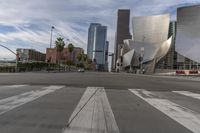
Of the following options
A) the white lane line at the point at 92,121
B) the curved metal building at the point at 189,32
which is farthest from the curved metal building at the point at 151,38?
the white lane line at the point at 92,121

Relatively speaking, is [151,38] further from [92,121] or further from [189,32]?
[92,121]

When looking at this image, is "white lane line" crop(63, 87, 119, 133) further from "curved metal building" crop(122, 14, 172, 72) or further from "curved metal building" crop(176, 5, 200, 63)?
"curved metal building" crop(122, 14, 172, 72)

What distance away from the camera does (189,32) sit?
359 feet

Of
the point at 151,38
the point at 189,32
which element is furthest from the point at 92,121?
the point at 151,38

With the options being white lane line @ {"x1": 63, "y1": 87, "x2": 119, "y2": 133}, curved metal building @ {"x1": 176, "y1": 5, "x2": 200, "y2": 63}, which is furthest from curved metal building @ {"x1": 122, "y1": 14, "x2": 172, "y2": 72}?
white lane line @ {"x1": 63, "y1": 87, "x2": 119, "y2": 133}

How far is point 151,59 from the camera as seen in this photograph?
135m

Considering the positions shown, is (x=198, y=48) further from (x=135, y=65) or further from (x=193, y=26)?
(x=135, y=65)

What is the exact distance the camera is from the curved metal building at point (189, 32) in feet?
352

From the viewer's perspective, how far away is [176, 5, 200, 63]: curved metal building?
352 ft

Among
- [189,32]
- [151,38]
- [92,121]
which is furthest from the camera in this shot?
[151,38]

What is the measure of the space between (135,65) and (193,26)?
2034 inches

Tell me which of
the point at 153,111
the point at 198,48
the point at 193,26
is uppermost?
the point at 193,26

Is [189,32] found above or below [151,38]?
above

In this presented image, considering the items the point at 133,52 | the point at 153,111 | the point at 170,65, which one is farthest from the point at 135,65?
the point at 153,111
